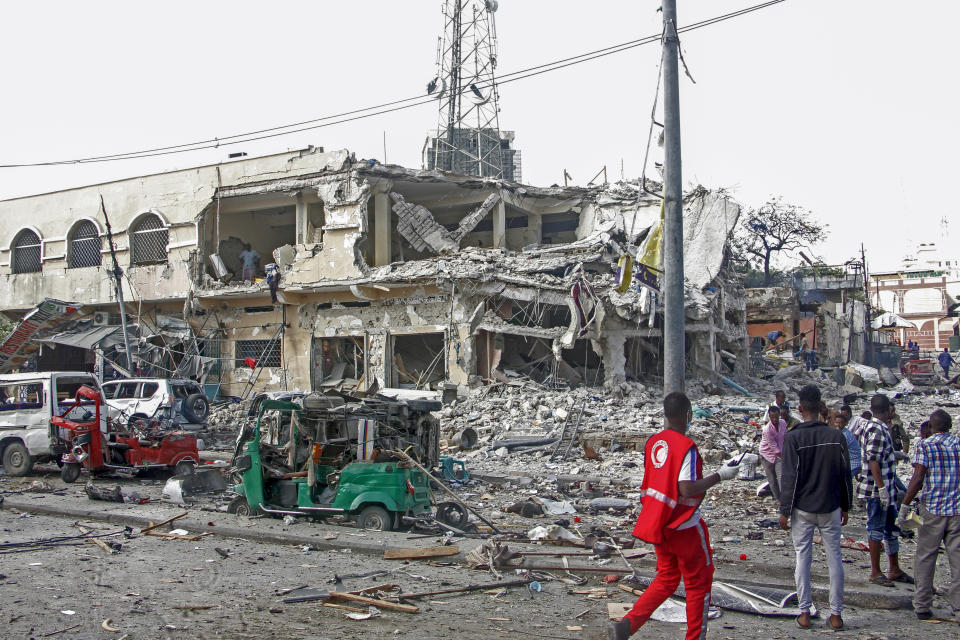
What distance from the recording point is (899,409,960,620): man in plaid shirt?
502 cm

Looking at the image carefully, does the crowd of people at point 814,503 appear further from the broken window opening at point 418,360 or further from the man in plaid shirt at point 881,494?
the broken window opening at point 418,360

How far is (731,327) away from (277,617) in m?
19.6

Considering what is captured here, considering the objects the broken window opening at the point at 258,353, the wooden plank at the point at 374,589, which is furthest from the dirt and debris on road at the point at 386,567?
the broken window opening at the point at 258,353

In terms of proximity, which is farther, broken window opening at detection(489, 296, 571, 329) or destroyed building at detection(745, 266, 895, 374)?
destroyed building at detection(745, 266, 895, 374)

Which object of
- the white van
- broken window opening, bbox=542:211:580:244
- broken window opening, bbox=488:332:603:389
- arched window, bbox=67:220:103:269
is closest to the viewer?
the white van

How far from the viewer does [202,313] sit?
23.2 m

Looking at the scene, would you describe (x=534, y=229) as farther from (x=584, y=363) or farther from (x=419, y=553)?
(x=419, y=553)

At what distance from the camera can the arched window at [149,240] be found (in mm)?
24000

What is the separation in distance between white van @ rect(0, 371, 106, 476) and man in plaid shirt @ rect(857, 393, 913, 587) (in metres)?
11.5

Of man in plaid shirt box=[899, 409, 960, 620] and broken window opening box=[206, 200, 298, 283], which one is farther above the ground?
broken window opening box=[206, 200, 298, 283]

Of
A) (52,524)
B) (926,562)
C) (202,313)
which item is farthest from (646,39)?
(202,313)

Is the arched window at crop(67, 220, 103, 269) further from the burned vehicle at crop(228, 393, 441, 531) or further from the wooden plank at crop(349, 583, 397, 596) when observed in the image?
the wooden plank at crop(349, 583, 397, 596)

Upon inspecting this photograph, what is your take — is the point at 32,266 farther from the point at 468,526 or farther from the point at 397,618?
the point at 397,618

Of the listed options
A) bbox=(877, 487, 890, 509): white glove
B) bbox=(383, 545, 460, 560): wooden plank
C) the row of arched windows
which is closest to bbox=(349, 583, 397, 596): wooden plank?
bbox=(383, 545, 460, 560): wooden plank
